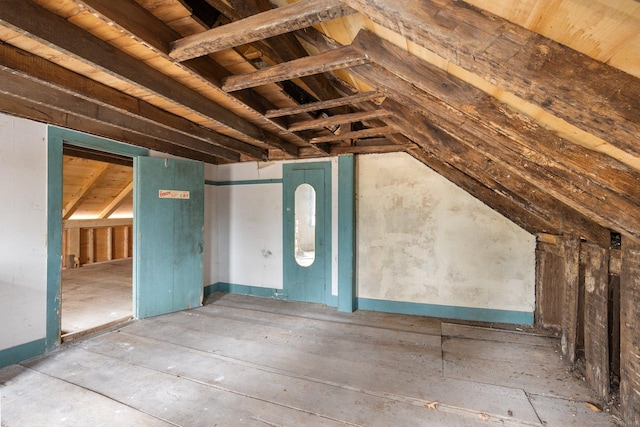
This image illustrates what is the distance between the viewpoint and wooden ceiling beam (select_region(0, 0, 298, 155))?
1202 millimetres

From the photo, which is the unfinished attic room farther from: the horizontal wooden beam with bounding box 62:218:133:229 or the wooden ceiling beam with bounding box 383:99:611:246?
the horizontal wooden beam with bounding box 62:218:133:229

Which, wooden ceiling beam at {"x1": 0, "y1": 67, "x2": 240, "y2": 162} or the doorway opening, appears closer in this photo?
wooden ceiling beam at {"x1": 0, "y1": 67, "x2": 240, "y2": 162}

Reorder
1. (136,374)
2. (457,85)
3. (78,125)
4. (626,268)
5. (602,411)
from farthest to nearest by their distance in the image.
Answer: (78,125) → (136,374) → (602,411) → (626,268) → (457,85)

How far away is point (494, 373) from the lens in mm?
2369

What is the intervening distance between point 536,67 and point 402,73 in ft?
2.35

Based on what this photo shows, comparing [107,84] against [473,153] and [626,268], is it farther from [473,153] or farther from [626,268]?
[626,268]

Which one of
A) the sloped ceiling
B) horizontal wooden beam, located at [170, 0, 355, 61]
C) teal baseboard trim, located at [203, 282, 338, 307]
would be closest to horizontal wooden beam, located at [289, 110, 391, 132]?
the sloped ceiling

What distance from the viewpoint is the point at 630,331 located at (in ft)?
5.55

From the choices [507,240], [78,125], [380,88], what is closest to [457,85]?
[380,88]

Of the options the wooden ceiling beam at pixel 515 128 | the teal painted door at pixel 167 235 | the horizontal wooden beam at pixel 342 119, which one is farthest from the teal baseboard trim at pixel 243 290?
the wooden ceiling beam at pixel 515 128

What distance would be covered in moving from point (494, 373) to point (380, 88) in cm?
249

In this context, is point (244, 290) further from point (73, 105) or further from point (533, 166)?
point (533, 166)

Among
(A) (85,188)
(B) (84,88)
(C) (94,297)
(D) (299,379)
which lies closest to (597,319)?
(D) (299,379)

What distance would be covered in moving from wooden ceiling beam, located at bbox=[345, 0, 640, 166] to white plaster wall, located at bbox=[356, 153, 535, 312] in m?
2.90
